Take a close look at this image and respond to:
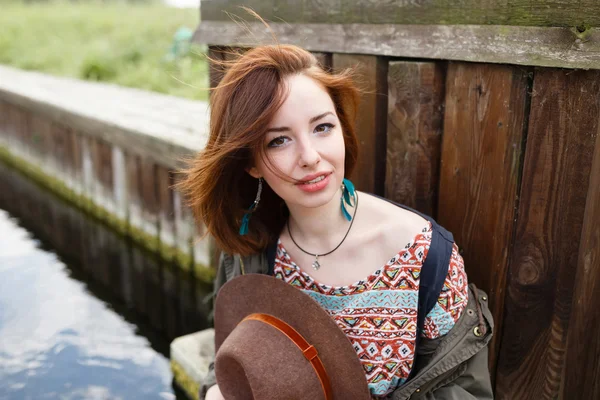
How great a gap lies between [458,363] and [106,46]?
36.8ft

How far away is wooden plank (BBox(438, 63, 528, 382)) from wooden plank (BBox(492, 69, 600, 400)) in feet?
0.13

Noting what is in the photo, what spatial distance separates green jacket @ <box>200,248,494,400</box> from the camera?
1.70 m

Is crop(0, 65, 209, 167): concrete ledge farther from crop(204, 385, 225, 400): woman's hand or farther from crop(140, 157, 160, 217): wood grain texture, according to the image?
crop(204, 385, 225, 400): woman's hand

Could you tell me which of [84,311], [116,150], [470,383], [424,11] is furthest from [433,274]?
[116,150]

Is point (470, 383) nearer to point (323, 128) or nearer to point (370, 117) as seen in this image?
point (323, 128)

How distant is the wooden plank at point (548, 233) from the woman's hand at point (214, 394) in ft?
3.05

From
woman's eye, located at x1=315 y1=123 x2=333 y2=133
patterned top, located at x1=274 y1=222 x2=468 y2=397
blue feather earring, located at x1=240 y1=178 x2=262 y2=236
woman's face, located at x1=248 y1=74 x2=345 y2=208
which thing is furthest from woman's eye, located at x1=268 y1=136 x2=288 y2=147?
patterned top, located at x1=274 y1=222 x2=468 y2=397

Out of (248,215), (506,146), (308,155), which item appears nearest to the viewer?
(308,155)

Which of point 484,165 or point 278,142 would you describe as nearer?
point 278,142

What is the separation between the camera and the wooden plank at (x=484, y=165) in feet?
5.87

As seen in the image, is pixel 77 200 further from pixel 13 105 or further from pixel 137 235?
pixel 13 105

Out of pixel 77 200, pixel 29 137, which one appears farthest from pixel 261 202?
pixel 29 137

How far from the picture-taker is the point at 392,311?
1.76 metres

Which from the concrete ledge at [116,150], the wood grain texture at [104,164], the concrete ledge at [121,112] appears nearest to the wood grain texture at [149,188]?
the concrete ledge at [116,150]
